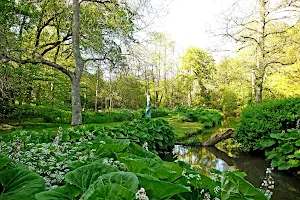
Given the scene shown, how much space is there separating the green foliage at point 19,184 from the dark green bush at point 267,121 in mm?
6771

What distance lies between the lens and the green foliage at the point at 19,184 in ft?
4.39

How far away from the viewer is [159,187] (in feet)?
3.83

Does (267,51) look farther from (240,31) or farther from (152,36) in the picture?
(152,36)

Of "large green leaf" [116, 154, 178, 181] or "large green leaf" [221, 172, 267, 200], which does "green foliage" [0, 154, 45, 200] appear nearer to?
"large green leaf" [116, 154, 178, 181]

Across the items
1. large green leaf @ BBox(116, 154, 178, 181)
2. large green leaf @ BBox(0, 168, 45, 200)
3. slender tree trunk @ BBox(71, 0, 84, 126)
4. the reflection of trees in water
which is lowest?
the reflection of trees in water

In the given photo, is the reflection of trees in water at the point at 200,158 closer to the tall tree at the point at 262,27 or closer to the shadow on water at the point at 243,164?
the shadow on water at the point at 243,164

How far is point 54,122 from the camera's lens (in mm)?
13320

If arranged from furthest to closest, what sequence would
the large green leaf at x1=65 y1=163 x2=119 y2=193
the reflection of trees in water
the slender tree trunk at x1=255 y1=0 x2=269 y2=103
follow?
the slender tree trunk at x1=255 y1=0 x2=269 y2=103 < the reflection of trees in water < the large green leaf at x1=65 y1=163 x2=119 y2=193

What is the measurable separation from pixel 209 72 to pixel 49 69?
2252cm

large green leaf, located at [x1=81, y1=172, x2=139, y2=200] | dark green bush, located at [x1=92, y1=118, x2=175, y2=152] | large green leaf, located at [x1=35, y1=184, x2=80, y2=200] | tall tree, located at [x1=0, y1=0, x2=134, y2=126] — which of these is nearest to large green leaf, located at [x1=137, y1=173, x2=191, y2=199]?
large green leaf, located at [x1=81, y1=172, x2=139, y2=200]

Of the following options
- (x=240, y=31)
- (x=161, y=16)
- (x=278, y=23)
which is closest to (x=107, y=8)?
(x=161, y=16)

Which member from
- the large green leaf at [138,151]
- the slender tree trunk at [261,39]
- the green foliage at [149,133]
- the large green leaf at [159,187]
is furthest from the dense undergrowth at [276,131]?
the large green leaf at [159,187]

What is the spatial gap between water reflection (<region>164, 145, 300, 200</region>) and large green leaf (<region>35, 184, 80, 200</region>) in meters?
4.13

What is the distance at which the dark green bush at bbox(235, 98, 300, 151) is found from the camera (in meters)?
7.10
